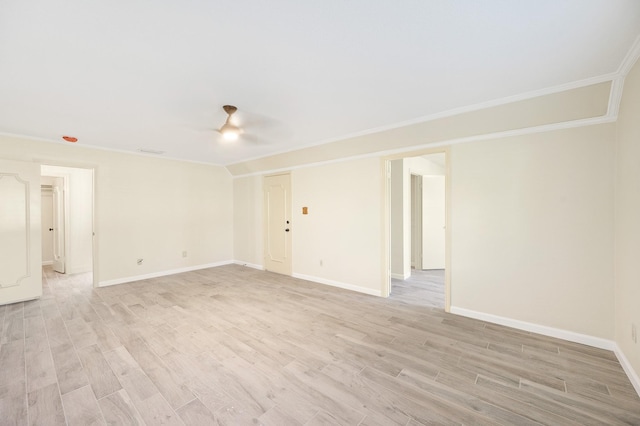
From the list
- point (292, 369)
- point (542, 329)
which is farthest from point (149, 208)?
Result: point (542, 329)

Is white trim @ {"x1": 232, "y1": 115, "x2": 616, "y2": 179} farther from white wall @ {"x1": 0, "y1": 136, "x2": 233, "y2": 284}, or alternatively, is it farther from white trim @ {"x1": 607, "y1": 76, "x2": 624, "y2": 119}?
white wall @ {"x1": 0, "y1": 136, "x2": 233, "y2": 284}

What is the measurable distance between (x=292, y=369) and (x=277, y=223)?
11.9ft

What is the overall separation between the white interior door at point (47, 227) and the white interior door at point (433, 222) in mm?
9148

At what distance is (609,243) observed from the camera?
2.42m

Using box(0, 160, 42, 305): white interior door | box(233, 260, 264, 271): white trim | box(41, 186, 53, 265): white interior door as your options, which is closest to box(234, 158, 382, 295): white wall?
box(233, 260, 264, 271): white trim

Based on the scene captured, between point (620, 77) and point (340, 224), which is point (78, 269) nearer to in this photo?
point (340, 224)

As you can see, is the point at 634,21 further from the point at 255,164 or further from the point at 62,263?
the point at 62,263

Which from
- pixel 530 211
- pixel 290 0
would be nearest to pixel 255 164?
pixel 290 0

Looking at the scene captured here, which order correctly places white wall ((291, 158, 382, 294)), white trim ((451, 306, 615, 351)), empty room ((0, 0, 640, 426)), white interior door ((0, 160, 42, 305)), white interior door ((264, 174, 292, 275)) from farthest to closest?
white interior door ((264, 174, 292, 275)) < white wall ((291, 158, 382, 294)) < white interior door ((0, 160, 42, 305)) < white trim ((451, 306, 615, 351)) < empty room ((0, 0, 640, 426))

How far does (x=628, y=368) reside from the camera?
6.67 ft

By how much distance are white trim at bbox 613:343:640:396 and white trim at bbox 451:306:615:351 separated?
95 millimetres

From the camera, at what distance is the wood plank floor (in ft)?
5.49

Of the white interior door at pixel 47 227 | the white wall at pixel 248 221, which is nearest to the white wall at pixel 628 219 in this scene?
the white wall at pixel 248 221

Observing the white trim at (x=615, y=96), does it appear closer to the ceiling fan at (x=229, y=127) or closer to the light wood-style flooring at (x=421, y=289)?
the light wood-style flooring at (x=421, y=289)
